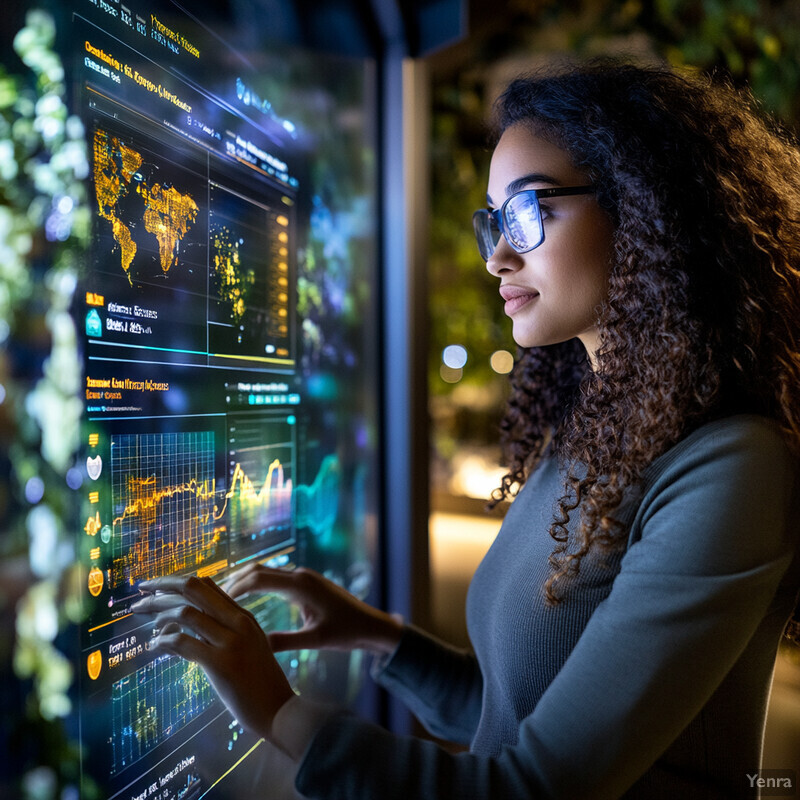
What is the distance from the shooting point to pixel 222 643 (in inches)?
28.6

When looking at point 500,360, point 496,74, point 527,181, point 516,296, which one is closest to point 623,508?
point 516,296

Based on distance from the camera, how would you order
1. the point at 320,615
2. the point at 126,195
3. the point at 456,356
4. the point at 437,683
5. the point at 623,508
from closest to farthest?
the point at 126,195 < the point at 623,508 < the point at 320,615 < the point at 437,683 < the point at 456,356

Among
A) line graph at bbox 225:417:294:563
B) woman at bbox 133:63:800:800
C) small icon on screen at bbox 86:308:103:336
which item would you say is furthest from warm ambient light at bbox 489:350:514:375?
small icon on screen at bbox 86:308:103:336

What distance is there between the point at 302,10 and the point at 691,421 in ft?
3.04

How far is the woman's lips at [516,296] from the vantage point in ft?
3.26

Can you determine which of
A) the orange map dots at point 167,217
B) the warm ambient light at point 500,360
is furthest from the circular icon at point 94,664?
the warm ambient light at point 500,360

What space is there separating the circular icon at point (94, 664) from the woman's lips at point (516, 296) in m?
0.71

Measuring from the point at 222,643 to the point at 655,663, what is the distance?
1.49 feet

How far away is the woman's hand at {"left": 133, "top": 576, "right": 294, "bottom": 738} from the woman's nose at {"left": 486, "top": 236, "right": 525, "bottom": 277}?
601 mm

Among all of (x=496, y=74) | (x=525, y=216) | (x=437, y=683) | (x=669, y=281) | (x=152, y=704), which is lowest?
(x=437, y=683)

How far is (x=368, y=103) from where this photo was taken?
56.7 inches

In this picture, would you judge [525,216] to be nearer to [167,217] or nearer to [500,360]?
[167,217]

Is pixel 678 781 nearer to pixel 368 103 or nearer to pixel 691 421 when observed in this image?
pixel 691 421

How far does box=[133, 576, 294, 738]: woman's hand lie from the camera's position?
71 cm
